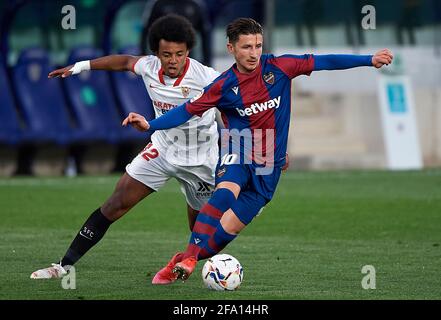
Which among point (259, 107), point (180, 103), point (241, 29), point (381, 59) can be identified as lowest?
point (259, 107)

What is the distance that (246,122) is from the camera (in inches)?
387

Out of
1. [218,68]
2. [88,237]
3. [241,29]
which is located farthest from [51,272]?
[218,68]

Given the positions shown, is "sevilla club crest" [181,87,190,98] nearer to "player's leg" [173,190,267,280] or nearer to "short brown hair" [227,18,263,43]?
"short brown hair" [227,18,263,43]

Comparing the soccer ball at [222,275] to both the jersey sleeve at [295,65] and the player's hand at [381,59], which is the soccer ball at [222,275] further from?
the player's hand at [381,59]

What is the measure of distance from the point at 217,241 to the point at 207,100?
1107 millimetres

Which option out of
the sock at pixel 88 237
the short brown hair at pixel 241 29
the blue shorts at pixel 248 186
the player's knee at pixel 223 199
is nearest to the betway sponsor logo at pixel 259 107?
the blue shorts at pixel 248 186

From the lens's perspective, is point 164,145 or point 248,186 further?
point 164,145

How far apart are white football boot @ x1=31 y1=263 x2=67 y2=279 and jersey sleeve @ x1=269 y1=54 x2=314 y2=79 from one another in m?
2.43

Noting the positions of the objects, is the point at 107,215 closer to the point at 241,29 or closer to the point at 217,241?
the point at 217,241

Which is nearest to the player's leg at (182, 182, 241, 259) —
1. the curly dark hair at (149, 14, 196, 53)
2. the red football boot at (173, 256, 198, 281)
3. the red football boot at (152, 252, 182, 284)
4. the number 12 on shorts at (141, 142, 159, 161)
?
the red football boot at (173, 256, 198, 281)

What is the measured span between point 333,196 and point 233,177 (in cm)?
825

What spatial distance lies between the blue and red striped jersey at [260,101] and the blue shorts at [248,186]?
0.44ft
